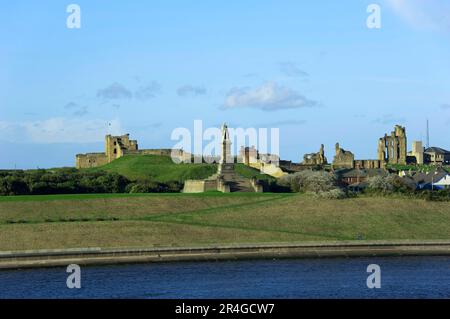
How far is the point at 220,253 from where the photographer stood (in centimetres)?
6081

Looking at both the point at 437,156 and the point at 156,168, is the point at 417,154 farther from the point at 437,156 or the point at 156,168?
the point at 156,168

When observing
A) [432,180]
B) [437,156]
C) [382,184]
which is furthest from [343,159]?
[382,184]

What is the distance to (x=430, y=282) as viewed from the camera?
158ft

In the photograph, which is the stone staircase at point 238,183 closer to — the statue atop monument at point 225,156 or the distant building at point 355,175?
the statue atop monument at point 225,156

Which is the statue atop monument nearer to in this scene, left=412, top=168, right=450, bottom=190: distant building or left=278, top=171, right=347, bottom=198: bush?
left=278, top=171, right=347, bottom=198: bush

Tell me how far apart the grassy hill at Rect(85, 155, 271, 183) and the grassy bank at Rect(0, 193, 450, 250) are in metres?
18.4

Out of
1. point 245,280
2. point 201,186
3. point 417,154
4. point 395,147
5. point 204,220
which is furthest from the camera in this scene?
point 417,154

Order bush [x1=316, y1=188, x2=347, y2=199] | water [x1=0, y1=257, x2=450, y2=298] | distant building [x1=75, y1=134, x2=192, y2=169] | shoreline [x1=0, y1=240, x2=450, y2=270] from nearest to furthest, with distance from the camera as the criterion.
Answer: water [x1=0, y1=257, x2=450, y2=298], shoreline [x1=0, y1=240, x2=450, y2=270], bush [x1=316, y1=188, x2=347, y2=199], distant building [x1=75, y1=134, x2=192, y2=169]

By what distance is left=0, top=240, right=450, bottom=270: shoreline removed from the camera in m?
57.5

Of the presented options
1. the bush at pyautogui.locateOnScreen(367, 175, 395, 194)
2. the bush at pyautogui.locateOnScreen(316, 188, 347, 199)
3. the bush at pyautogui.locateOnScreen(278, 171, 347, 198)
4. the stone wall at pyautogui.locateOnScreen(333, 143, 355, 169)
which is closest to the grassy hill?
the bush at pyautogui.locateOnScreen(278, 171, 347, 198)

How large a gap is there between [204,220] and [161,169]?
39008mm

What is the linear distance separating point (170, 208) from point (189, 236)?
11.6 m
